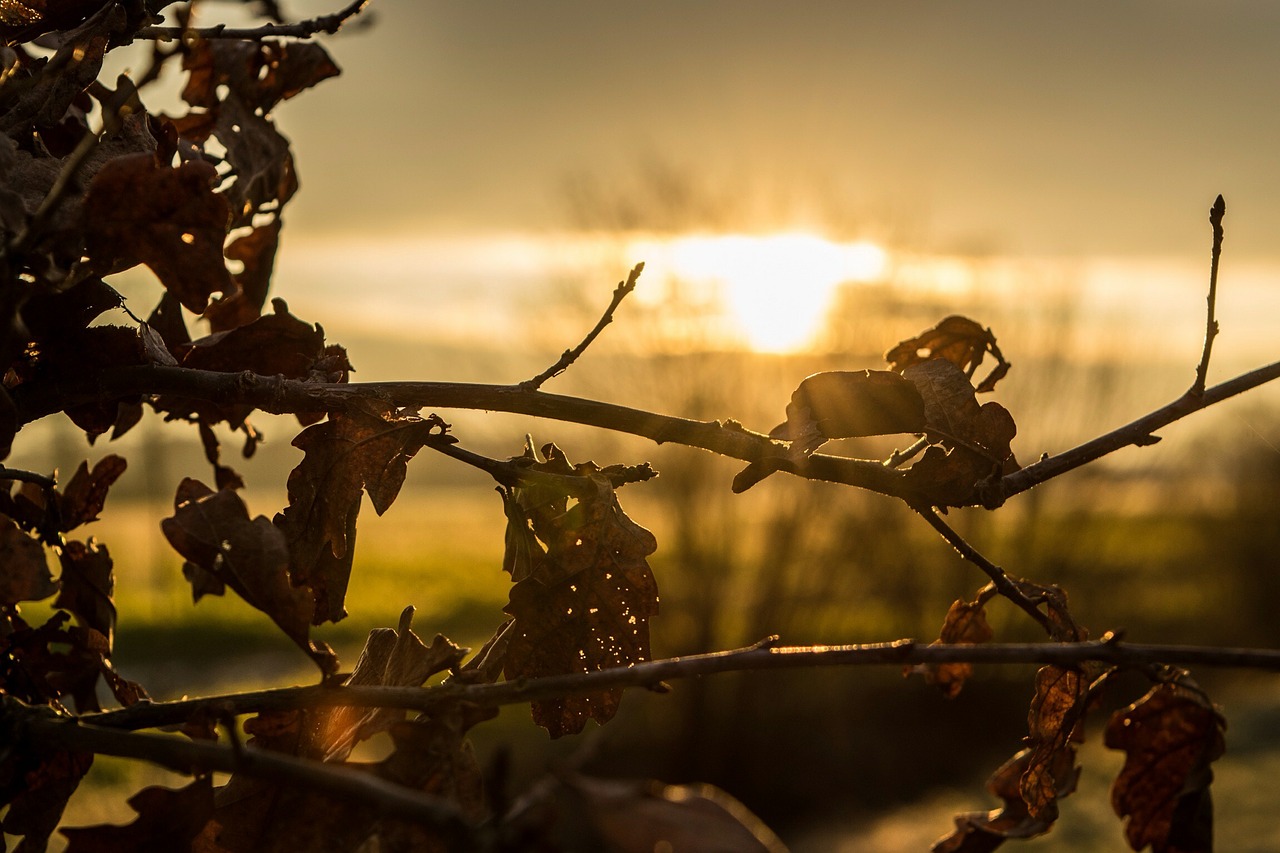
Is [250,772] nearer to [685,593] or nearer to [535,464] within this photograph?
[535,464]

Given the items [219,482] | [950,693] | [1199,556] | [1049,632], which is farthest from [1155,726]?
[1199,556]

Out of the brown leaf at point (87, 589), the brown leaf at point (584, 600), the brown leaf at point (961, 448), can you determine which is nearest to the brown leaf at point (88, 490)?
the brown leaf at point (87, 589)

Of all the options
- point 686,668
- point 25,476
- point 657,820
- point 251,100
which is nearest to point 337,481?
point 25,476

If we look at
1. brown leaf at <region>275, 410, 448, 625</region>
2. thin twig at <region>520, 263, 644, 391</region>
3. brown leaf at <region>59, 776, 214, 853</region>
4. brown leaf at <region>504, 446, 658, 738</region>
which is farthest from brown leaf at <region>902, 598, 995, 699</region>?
brown leaf at <region>59, 776, 214, 853</region>

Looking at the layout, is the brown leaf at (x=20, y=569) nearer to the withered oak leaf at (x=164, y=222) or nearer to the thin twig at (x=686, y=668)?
the thin twig at (x=686, y=668)

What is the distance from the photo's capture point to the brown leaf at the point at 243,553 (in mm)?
727

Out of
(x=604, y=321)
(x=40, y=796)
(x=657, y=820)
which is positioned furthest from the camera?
(x=604, y=321)

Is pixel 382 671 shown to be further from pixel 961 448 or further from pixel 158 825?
pixel 961 448

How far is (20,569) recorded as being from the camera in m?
0.85

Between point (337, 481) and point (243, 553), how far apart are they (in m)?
0.20

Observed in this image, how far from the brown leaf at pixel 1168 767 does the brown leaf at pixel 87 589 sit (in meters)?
0.97

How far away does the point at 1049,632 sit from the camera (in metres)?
0.97

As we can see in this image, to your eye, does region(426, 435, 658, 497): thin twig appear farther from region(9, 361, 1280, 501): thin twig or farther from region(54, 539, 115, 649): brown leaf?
region(54, 539, 115, 649): brown leaf

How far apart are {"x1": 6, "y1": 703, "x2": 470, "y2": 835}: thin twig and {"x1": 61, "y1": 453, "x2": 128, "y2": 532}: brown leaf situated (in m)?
0.42
